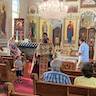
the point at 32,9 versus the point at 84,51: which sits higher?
the point at 32,9

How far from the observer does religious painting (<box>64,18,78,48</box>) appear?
16.7m

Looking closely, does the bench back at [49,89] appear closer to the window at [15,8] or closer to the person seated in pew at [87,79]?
the person seated in pew at [87,79]

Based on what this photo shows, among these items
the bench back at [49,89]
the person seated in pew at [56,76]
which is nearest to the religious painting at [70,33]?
the person seated in pew at [56,76]

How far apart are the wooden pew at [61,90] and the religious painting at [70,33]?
1231cm

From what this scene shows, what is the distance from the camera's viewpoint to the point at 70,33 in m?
17.0

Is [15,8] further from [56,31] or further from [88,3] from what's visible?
[88,3]

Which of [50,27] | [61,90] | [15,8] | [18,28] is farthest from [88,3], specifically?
[61,90]

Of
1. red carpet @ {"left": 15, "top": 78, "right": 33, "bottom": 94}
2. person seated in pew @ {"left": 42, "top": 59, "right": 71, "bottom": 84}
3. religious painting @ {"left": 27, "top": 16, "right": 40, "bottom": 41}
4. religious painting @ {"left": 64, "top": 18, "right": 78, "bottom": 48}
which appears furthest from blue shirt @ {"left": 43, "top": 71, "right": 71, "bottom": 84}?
religious painting @ {"left": 27, "top": 16, "right": 40, "bottom": 41}

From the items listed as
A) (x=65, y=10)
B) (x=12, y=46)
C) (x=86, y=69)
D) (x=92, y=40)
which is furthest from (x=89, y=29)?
(x=86, y=69)

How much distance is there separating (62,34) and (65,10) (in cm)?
171

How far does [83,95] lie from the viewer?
4.11 m

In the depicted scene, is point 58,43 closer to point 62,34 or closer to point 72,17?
point 62,34

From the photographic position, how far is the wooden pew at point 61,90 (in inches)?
158

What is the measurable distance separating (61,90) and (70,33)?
12890mm
